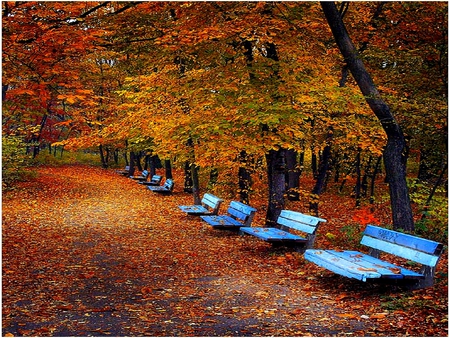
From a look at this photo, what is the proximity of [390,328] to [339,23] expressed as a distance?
18.1ft

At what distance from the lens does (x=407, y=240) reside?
6.18 m

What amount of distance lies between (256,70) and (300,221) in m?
3.37

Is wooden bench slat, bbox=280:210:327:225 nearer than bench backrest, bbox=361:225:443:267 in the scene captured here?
No

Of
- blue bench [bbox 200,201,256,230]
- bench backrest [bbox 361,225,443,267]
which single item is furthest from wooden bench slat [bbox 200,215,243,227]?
bench backrest [bbox 361,225,443,267]

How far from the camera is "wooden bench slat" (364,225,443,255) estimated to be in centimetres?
571

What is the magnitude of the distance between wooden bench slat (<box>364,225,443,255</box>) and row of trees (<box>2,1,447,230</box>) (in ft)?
5.50

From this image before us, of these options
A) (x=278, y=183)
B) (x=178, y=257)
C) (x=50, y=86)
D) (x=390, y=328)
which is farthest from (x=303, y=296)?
(x=278, y=183)

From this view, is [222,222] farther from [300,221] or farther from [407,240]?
[407,240]

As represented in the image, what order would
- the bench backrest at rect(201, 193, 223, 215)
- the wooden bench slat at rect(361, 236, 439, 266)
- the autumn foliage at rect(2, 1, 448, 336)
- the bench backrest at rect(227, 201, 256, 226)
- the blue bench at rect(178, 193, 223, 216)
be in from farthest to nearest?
1. the blue bench at rect(178, 193, 223, 216)
2. the bench backrest at rect(201, 193, 223, 215)
3. the bench backrest at rect(227, 201, 256, 226)
4. the wooden bench slat at rect(361, 236, 439, 266)
5. the autumn foliage at rect(2, 1, 448, 336)

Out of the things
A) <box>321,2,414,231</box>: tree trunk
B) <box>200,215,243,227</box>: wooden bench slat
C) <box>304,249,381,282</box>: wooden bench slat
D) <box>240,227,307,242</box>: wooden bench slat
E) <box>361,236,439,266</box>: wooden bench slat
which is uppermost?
<box>321,2,414,231</box>: tree trunk

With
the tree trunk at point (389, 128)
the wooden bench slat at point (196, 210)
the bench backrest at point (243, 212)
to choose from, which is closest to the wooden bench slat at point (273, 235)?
the bench backrest at point (243, 212)

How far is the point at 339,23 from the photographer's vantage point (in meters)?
8.26

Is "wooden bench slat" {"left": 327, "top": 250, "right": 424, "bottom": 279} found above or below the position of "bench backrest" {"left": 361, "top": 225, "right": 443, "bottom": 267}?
below

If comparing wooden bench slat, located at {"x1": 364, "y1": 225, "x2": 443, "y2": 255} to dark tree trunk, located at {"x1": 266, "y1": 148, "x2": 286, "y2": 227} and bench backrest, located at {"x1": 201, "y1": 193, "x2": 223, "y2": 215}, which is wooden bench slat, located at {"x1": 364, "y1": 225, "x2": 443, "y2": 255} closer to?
dark tree trunk, located at {"x1": 266, "y1": 148, "x2": 286, "y2": 227}
